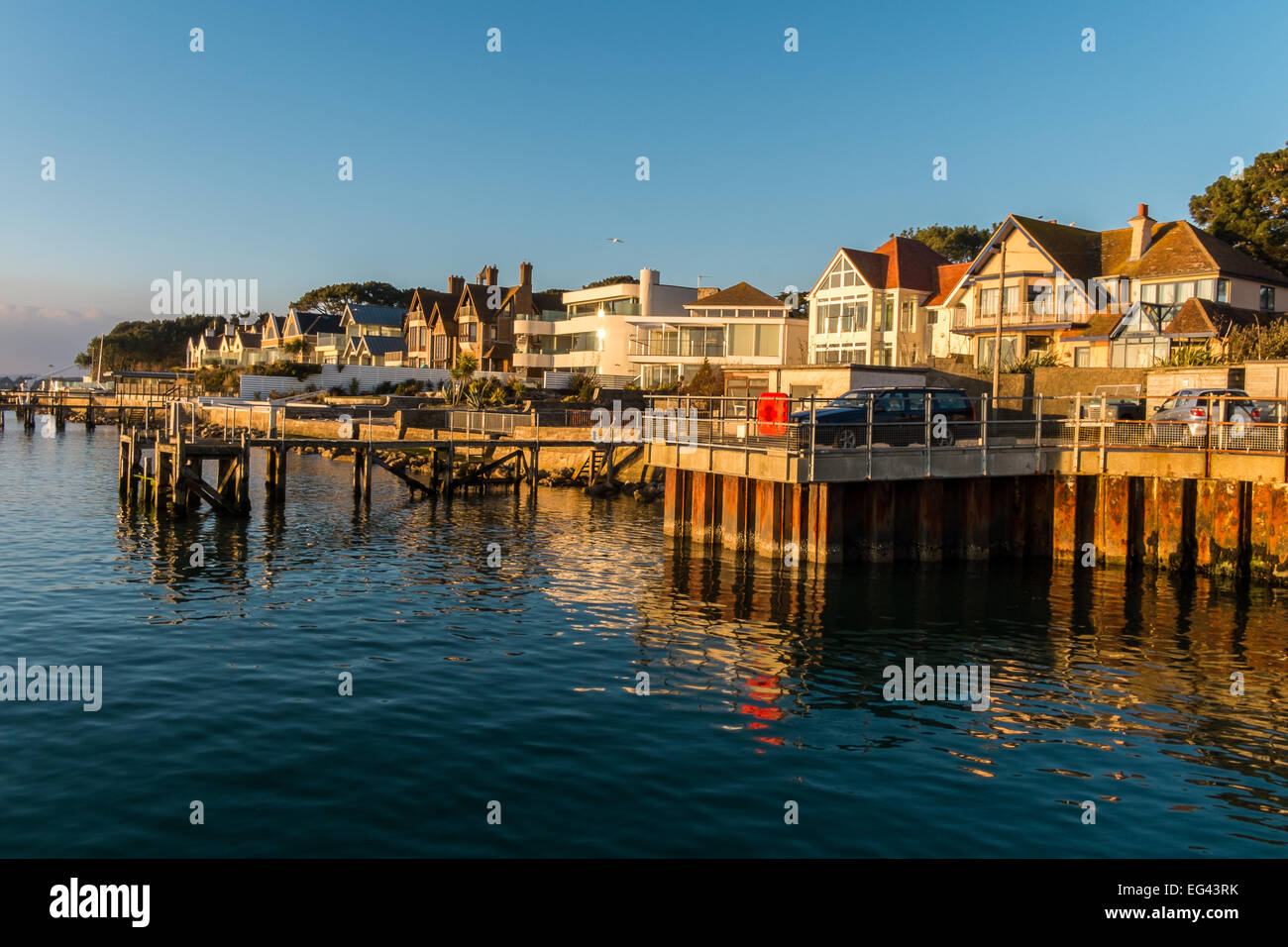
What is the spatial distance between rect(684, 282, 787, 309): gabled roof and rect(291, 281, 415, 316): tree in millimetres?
95411

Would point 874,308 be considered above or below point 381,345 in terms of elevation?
below

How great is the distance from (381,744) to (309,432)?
2574 inches

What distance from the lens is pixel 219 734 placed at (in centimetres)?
1436

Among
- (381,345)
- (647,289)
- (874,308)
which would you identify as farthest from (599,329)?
(381,345)

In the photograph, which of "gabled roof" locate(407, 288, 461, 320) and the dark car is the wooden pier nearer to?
the dark car

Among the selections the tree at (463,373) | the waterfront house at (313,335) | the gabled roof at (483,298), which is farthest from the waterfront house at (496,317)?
the waterfront house at (313,335)

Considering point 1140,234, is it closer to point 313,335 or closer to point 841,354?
point 841,354

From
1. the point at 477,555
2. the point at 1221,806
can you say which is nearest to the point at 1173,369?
the point at 477,555

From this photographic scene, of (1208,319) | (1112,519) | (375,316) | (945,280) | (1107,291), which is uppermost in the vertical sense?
(375,316)

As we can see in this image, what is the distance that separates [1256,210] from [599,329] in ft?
170

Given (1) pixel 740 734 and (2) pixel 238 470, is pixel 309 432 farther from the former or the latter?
(1) pixel 740 734

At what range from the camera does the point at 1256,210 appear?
69000 mm

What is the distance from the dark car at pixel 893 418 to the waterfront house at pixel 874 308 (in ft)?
115

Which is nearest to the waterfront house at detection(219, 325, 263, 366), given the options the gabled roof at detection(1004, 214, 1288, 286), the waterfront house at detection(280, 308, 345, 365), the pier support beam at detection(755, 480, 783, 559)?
the waterfront house at detection(280, 308, 345, 365)
